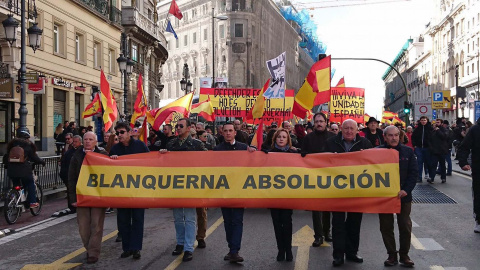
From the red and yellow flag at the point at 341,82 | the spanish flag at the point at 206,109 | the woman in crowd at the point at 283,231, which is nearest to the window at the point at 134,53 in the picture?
the red and yellow flag at the point at 341,82

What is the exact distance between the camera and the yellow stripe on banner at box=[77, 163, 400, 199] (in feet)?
23.2

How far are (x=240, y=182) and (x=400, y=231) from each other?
2083 millimetres

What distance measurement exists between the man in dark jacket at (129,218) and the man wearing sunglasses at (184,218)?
17.7 inches

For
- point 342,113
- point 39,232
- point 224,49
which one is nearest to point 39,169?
point 39,232

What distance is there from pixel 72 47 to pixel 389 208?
76.5 ft

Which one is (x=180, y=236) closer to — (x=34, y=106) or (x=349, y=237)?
(x=349, y=237)

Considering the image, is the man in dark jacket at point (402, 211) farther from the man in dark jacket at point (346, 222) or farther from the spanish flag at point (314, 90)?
the spanish flag at point (314, 90)

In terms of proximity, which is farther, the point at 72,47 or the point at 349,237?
Answer: the point at 72,47

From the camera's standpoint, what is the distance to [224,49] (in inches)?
3098

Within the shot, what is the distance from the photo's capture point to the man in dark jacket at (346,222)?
22.2ft

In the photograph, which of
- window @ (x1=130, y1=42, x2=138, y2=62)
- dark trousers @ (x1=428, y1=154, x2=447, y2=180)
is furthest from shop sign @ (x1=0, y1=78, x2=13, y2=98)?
window @ (x1=130, y1=42, x2=138, y2=62)

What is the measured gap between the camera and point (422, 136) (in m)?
16.0

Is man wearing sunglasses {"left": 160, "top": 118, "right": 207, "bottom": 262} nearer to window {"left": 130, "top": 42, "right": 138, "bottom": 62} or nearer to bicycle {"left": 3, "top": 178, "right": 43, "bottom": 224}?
bicycle {"left": 3, "top": 178, "right": 43, "bottom": 224}

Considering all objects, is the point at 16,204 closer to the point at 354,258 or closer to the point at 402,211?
the point at 354,258
